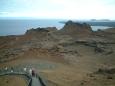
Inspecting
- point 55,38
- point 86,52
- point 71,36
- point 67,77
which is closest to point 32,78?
point 67,77

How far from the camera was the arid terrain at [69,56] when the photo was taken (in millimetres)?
35938

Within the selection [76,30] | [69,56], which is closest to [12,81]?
[69,56]

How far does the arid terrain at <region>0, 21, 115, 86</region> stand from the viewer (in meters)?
35.9

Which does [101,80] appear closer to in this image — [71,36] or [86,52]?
[86,52]

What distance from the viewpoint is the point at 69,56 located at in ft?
185

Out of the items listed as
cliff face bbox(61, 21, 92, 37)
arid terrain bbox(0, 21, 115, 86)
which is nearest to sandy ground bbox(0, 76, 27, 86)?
arid terrain bbox(0, 21, 115, 86)

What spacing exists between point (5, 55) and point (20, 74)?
2499cm

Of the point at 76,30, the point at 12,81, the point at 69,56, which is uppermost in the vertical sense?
the point at 76,30

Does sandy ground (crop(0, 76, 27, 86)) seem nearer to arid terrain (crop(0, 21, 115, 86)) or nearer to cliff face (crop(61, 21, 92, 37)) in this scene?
arid terrain (crop(0, 21, 115, 86))

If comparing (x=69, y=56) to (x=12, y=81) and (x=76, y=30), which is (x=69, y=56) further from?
(x=12, y=81)

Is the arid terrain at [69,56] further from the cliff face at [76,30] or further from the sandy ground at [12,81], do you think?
the sandy ground at [12,81]

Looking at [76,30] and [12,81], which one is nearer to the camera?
[12,81]

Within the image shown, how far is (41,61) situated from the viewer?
158ft

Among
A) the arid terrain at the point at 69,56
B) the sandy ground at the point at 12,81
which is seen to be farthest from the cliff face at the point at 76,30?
the sandy ground at the point at 12,81
